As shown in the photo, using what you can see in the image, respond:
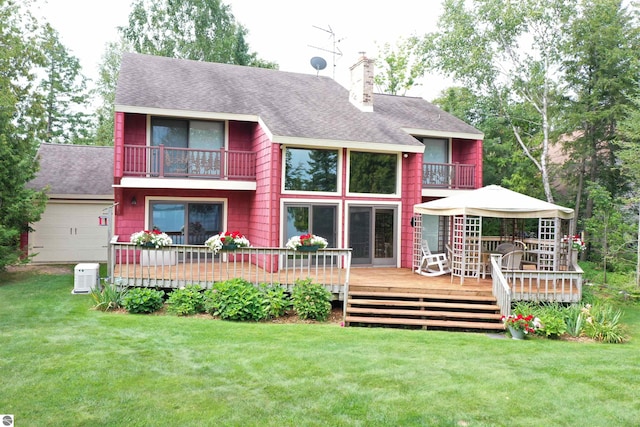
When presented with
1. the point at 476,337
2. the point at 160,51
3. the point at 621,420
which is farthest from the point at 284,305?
the point at 160,51

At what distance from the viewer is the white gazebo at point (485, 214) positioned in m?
10.8

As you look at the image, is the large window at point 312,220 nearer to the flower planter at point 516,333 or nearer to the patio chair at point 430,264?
the patio chair at point 430,264

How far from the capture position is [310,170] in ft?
43.2

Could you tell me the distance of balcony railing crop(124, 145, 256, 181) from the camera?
1248 centimetres

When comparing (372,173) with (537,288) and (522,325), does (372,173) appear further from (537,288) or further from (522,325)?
(522,325)

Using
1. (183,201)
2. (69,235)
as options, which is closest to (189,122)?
(183,201)

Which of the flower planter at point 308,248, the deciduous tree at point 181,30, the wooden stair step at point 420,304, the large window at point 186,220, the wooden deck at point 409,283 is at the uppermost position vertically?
the deciduous tree at point 181,30

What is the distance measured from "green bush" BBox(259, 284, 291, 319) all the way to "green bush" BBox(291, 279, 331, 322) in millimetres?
230

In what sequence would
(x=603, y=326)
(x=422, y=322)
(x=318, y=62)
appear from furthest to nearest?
(x=318, y=62) < (x=422, y=322) < (x=603, y=326)

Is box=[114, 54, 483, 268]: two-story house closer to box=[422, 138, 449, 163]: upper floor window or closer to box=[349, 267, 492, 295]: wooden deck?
box=[422, 138, 449, 163]: upper floor window

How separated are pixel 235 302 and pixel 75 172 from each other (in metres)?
12.5

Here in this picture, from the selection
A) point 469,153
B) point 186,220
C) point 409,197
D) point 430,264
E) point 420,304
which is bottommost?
point 420,304

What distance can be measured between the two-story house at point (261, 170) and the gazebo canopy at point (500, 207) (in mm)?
2385

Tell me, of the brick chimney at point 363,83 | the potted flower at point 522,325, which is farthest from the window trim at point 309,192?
the potted flower at point 522,325
